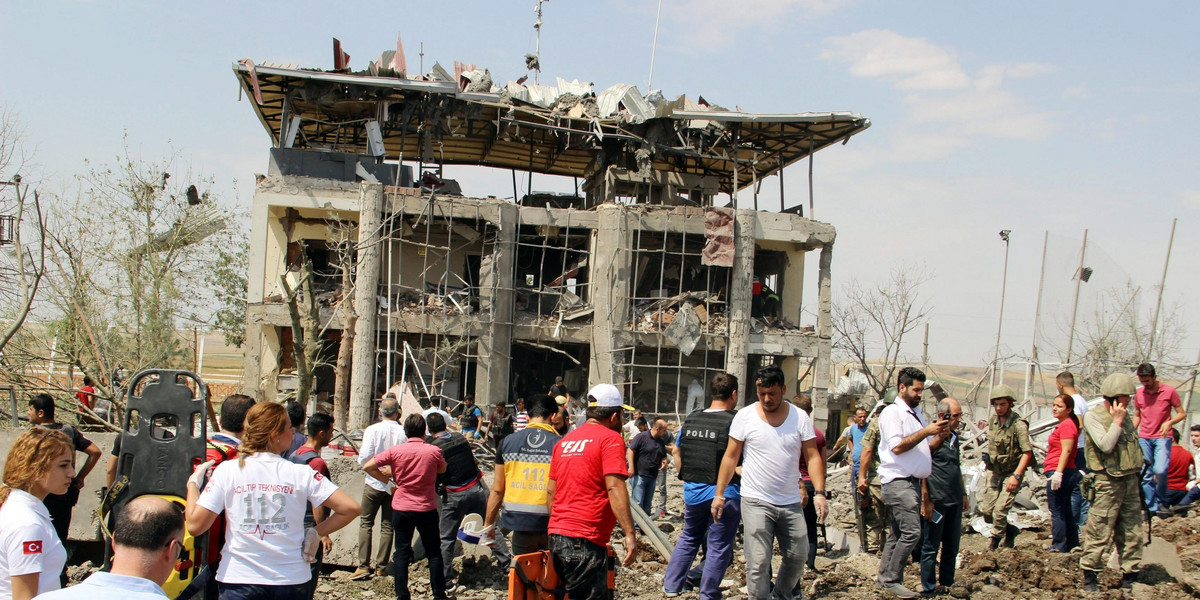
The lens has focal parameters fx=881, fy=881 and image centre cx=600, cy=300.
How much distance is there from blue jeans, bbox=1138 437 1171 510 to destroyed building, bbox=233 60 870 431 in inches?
487

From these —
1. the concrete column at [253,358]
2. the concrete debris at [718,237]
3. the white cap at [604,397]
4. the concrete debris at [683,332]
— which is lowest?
the concrete column at [253,358]

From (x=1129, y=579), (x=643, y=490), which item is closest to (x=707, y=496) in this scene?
(x=1129, y=579)

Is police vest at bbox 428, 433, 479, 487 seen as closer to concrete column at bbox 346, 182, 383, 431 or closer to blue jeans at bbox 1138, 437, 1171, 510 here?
blue jeans at bbox 1138, 437, 1171, 510

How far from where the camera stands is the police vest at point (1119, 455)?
736 centimetres

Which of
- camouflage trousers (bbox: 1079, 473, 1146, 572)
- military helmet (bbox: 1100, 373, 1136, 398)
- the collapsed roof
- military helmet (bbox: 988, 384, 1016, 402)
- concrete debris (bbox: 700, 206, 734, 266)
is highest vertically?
the collapsed roof

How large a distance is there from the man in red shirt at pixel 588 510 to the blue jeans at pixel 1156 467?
797 cm

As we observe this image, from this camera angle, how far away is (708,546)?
21.0 ft

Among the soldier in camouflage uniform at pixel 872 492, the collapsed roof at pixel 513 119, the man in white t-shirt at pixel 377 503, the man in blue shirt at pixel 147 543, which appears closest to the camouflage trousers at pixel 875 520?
the soldier in camouflage uniform at pixel 872 492

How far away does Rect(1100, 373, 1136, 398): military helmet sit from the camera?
7.31 meters

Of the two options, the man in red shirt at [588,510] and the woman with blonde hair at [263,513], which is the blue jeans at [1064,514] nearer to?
the man in red shirt at [588,510]

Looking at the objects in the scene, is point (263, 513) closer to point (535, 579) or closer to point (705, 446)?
point (535, 579)

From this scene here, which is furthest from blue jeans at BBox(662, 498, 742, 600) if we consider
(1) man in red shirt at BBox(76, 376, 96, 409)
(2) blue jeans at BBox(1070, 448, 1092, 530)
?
(1) man in red shirt at BBox(76, 376, 96, 409)

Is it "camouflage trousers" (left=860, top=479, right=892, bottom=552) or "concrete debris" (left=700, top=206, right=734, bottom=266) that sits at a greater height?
"concrete debris" (left=700, top=206, right=734, bottom=266)

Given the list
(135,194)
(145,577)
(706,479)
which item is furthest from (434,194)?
(145,577)
